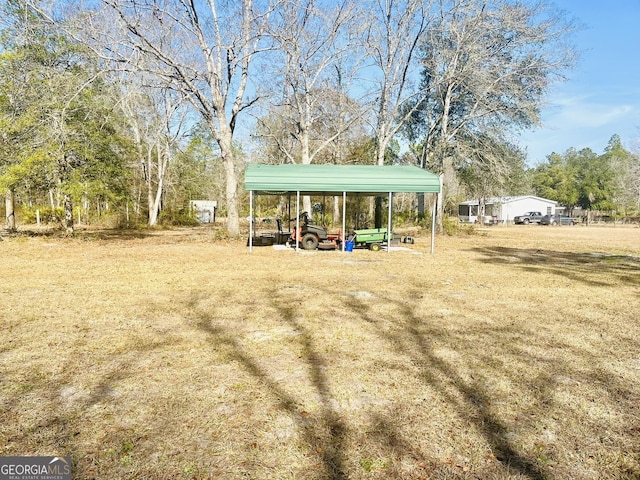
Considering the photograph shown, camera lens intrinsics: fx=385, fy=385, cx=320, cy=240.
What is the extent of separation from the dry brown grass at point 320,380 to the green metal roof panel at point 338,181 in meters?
6.50

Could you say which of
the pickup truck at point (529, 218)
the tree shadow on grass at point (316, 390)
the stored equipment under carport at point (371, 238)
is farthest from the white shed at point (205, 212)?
the pickup truck at point (529, 218)

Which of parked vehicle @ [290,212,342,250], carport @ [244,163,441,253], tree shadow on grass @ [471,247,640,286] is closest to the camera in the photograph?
tree shadow on grass @ [471,247,640,286]

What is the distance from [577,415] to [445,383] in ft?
3.57

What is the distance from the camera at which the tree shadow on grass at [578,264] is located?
991cm

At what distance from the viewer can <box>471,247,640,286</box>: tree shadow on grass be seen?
9914 mm

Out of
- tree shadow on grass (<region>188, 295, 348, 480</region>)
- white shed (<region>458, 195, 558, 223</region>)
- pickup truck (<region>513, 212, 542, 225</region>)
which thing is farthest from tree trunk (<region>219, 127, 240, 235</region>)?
pickup truck (<region>513, 212, 542, 225</region>)

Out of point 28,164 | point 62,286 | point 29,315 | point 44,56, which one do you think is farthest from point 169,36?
point 29,315

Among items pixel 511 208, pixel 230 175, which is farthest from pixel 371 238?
pixel 511 208

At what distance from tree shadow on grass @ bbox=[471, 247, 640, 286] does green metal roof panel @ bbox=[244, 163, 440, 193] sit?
3.70 meters

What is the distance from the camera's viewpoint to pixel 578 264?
41.1ft

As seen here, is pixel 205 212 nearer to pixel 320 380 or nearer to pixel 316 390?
pixel 320 380

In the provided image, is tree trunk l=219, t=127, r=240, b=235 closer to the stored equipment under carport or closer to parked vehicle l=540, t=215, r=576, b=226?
the stored equipment under carport

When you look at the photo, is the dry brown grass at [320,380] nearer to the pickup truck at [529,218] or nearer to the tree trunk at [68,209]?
the tree trunk at [68,209]

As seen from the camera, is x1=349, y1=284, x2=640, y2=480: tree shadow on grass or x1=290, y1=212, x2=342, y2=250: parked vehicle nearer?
x1=349, y1=284, x2=640, y2=480: tree shadow on grass
